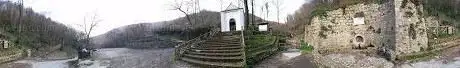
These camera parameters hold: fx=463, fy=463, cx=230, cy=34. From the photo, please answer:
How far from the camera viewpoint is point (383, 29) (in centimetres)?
1692

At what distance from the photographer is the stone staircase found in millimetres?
18672

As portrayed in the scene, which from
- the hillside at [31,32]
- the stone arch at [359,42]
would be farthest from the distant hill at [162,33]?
the stone arch at [359,42]

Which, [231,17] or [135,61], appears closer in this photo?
[135,61]

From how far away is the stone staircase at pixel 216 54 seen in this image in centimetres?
1867

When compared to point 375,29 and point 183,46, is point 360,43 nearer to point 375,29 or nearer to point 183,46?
point 375,29

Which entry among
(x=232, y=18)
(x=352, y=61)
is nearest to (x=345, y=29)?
(x=352, y=61)

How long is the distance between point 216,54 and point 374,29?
24.1ft

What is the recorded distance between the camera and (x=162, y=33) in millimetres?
57719

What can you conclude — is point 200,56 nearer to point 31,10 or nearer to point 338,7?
point 338,7

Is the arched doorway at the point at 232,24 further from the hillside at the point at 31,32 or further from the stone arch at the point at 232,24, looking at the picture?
the hillside at the point at 31,32

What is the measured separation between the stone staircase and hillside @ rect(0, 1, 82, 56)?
74.2 ft

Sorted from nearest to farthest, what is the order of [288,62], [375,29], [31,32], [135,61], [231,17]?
[375,29] → [288,62] → [135,61] → [231,17] → [31,32]

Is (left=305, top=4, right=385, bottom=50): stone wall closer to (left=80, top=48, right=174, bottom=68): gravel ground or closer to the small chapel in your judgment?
(left=80, top=48, right=174, bottom=68): gravel ground

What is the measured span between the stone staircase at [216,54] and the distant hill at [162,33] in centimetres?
1796
